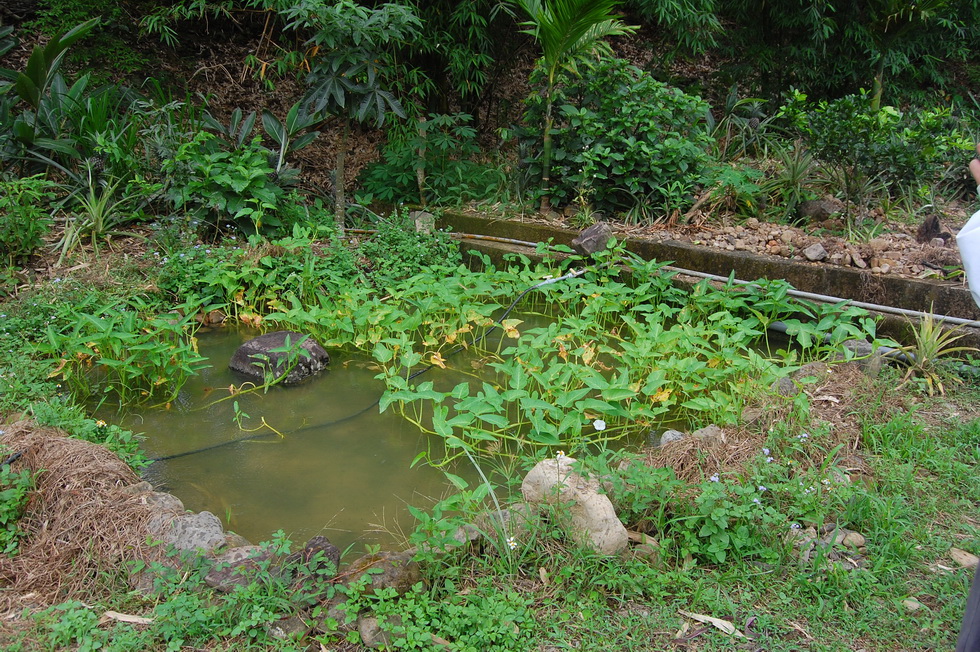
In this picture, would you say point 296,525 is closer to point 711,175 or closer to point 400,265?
point 400,265

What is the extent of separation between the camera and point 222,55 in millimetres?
7512

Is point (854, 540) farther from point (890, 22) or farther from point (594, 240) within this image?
point (890, 22)

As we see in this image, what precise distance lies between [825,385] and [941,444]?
1.78 ft

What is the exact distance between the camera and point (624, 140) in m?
5.26

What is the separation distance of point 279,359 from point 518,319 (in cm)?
159

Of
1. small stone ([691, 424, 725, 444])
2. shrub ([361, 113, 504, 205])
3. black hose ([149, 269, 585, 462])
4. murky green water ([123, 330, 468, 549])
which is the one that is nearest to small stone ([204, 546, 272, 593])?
murky green water ([123, 330, 468, 549])

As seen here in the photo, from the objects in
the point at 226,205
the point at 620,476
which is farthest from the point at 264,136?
the point at 620,476

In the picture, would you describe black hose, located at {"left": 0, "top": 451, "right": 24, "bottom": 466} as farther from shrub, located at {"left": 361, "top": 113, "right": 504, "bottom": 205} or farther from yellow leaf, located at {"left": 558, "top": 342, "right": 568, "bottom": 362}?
shrub, located at {"left": 361, "top": 113, "right": 504, "bottom": 205}

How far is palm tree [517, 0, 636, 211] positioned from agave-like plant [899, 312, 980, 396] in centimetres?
292

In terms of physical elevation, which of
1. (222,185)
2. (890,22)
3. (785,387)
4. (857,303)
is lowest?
(222,185)

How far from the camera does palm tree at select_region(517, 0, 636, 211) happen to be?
502cm

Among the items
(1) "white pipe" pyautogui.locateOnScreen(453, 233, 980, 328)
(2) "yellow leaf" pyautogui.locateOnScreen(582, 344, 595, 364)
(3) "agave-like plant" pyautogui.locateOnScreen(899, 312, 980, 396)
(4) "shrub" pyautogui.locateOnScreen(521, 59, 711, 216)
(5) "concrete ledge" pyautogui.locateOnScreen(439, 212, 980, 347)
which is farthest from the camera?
(4) "shrub" pyautogui.locateOnScreen(521, 59, 711, 216)

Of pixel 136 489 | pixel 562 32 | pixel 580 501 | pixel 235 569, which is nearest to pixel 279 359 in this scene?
pixel 136 489

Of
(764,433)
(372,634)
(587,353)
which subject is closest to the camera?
(372,634)
